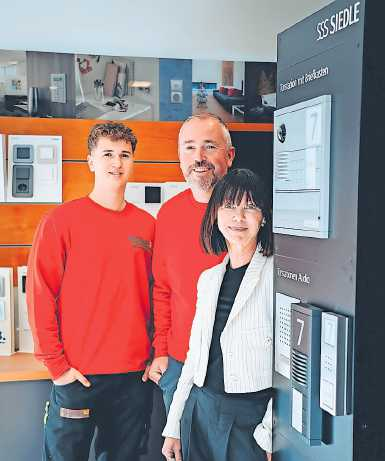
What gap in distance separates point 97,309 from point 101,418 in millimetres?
469

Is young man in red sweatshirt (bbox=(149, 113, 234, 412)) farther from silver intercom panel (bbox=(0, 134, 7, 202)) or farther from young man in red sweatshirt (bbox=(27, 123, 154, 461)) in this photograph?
silver intercom panel (bbox=(0, 134, 7, 202))

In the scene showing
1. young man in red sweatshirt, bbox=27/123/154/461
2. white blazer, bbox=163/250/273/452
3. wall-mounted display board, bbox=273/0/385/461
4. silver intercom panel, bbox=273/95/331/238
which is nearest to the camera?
wall-mounted display board, bbox=273/0/385/461

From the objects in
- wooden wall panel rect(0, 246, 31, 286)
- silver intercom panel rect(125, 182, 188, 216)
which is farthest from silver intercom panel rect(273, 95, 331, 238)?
wooden wall panel rect(0, 246, 31, 286)

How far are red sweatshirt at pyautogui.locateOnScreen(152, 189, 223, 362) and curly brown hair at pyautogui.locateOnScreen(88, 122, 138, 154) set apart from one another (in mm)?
332

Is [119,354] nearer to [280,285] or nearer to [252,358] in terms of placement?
[252,358]

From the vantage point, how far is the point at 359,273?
5.11 ft

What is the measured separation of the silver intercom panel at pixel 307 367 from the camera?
5.49 ft

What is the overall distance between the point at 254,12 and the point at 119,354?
63.2 inches

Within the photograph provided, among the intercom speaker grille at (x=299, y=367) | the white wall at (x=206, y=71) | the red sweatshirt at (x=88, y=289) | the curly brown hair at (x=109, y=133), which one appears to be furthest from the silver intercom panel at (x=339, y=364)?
the white wall at (x=206, y=71)

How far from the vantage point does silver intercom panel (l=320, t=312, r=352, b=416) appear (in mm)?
1576

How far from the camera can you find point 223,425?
2.19m

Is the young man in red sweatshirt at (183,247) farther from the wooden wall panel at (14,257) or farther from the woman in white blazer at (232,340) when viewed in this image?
the wooden wall panel at (14,257)

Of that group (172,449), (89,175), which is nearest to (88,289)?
(89,175)

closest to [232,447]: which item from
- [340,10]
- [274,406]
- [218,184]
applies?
[274,406]
